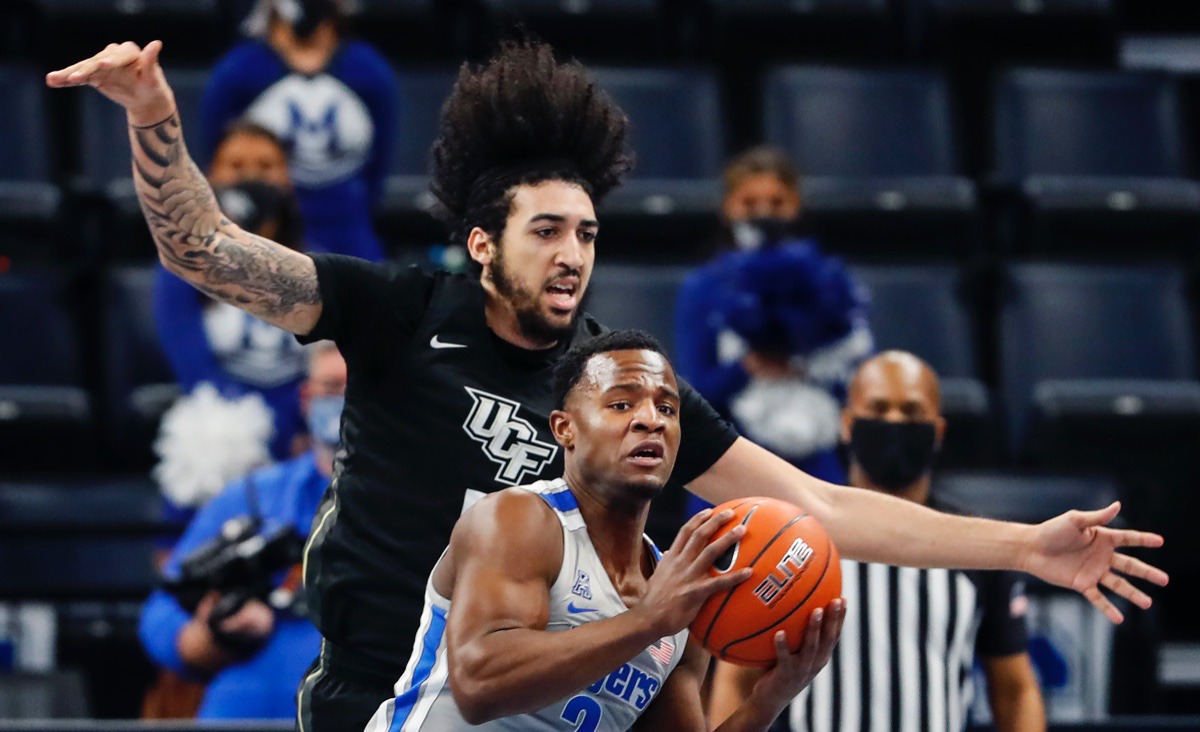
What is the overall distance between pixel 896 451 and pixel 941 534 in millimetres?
1033

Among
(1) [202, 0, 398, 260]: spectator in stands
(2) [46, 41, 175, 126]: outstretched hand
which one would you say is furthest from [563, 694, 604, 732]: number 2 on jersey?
(1) [202, 0, 398, 260]: spectator in stands

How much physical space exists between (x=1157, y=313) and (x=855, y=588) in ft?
10.1

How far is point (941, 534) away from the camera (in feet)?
10.8

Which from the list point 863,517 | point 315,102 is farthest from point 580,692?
point 315,102

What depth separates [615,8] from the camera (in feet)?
24.7

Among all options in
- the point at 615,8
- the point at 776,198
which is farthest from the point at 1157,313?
the point at 615,8

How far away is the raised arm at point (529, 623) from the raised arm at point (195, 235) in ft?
2.21

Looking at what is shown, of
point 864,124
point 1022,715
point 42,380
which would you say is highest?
point 864,124

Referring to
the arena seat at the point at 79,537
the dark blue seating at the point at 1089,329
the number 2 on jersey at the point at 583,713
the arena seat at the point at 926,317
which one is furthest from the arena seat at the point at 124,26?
the number 2 on jersey at the point at 583,713

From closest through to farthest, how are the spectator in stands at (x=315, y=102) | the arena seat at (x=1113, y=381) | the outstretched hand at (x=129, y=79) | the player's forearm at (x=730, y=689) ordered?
the outstretched hand at (x=129, y=79) → the player's forearm at (x=730, y=689) → the spectator in stands at (x=315, y=102) → the arena seat at (x=1113, y=381)

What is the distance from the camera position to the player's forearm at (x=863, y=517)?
10.8ft

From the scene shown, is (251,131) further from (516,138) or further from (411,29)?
(516,138)

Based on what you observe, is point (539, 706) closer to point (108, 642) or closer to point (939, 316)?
point (108, 642)

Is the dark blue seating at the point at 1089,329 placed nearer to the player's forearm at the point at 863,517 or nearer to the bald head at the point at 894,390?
the bald head at the point at 894,390
